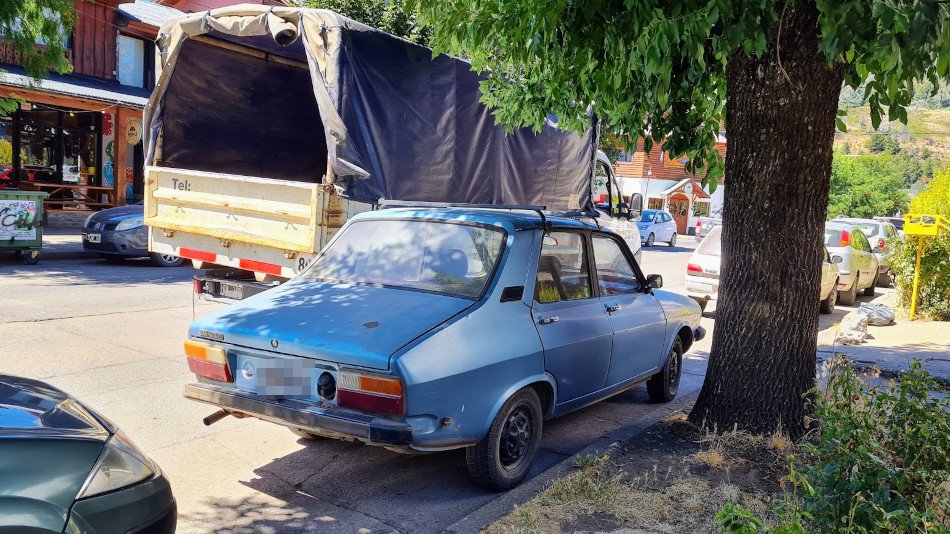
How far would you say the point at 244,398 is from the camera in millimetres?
4406

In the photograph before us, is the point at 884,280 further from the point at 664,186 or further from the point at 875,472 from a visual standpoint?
the point at 664,186

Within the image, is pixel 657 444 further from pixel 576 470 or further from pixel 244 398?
pixel 244 398

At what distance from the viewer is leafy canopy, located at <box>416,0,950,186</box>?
12.3 feet

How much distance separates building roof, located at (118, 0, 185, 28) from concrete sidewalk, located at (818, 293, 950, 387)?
20.0m

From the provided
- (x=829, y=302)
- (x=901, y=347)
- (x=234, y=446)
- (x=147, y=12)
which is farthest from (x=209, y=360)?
(x=147, y=12)

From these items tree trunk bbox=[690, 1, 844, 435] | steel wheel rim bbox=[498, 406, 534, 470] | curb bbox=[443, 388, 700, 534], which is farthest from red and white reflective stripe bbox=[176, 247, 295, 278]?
tree trunk bbox=[690, 1, 844, 435]

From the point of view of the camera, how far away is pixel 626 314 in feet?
19.7

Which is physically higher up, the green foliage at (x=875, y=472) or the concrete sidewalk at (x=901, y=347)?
the green foliage at (x=875, y=472)

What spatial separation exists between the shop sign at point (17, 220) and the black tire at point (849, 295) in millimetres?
15409

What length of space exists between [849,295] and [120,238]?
562 inches

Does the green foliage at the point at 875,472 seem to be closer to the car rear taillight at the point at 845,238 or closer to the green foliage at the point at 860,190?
the car rear taillight at the point at 845,238

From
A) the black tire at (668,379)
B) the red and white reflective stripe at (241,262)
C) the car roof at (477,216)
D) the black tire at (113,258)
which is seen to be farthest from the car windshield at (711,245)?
the black tire at (113,258)

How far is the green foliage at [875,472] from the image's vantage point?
9.22ft

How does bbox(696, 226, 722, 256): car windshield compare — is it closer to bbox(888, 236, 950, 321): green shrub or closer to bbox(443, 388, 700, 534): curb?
bbox(888, 236, 950, 321): green shrub
